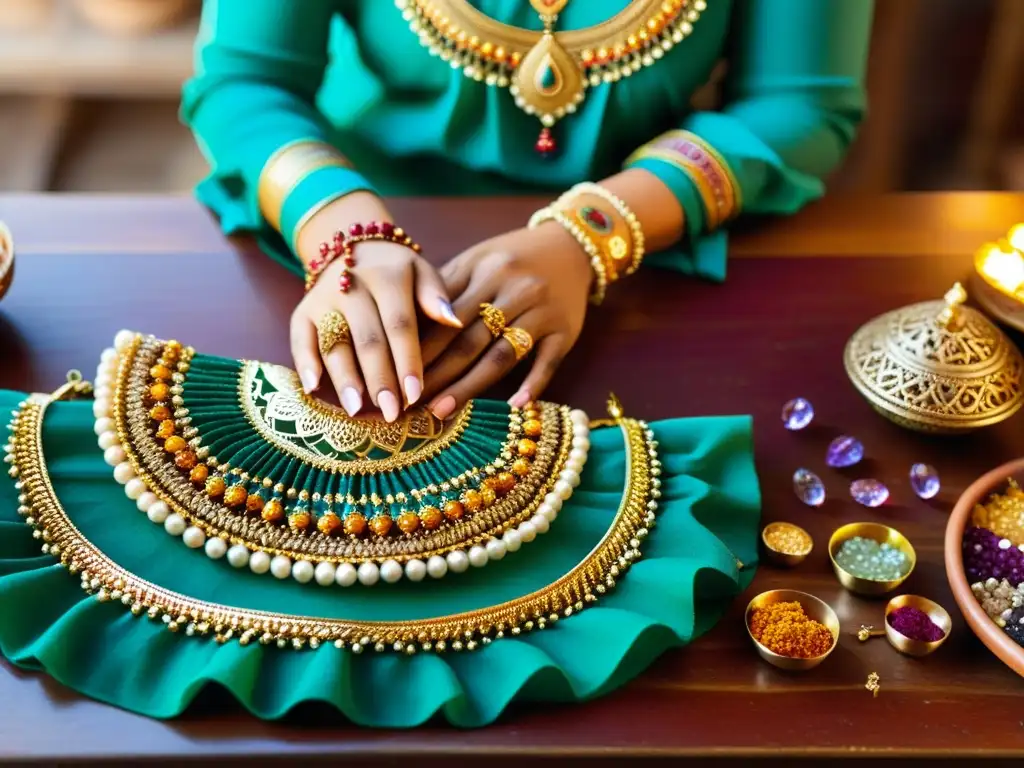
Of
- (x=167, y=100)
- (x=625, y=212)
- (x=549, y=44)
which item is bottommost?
(x=167, y=100)

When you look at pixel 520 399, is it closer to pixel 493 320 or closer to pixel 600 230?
pixel 493 320

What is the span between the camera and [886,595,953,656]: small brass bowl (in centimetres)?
64

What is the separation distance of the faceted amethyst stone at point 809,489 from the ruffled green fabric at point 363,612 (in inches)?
1.8

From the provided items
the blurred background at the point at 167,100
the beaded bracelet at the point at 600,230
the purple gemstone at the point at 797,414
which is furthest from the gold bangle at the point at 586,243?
the blurred background at the point at 167,100

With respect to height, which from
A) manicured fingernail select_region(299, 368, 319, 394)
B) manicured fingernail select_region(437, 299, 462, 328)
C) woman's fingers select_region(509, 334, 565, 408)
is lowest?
woman's fingers select_region(509, 334, 565, 408)

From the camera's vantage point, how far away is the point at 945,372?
76 centimetres

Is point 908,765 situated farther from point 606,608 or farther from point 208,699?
point 208,699

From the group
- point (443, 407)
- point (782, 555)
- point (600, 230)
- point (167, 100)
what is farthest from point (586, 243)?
point (167, 100)

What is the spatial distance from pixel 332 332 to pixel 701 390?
0.31 m

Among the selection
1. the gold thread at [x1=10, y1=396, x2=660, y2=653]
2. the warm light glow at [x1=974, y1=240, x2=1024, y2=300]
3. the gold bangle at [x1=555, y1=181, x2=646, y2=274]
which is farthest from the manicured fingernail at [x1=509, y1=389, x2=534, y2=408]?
the warm light glow at [x1=974, y1=240, x2=1024, y2=300]

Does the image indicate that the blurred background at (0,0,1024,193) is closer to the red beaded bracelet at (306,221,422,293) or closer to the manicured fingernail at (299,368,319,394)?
the red beaded bracelet at (306,221,422,293)

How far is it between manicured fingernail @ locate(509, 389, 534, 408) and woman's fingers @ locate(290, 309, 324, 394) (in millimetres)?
151

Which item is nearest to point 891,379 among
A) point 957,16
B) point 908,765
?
point 908,765

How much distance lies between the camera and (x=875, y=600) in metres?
0.69
